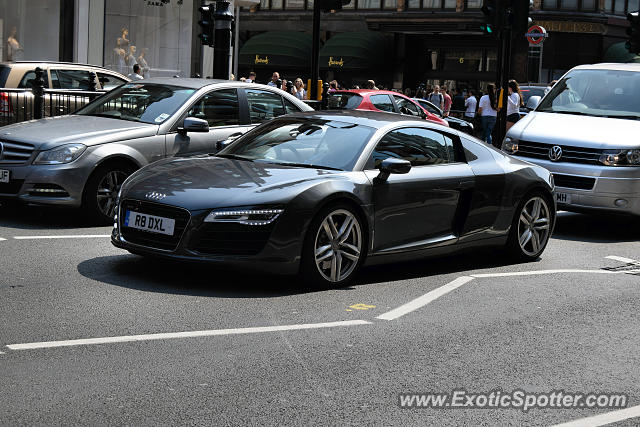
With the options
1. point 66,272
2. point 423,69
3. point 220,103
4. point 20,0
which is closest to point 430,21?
point 423,69

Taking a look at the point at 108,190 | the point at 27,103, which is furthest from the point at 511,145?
the point at 27,103

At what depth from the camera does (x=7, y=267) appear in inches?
327

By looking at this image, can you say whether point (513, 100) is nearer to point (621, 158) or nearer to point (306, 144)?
point (621, 158)

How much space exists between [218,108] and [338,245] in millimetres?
4346

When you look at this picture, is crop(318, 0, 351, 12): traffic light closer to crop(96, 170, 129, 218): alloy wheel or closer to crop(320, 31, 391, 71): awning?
crop(96, 170, 129, 218): alloy wheel

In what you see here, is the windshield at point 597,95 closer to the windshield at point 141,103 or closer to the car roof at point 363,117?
the car roof at point 363,117

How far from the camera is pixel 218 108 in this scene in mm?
11969

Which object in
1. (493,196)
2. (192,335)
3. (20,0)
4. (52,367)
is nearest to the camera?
(52,367)

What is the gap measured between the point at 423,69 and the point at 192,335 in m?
45.5

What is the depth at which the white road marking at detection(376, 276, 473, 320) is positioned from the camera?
738cm

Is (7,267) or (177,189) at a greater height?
(177,189)

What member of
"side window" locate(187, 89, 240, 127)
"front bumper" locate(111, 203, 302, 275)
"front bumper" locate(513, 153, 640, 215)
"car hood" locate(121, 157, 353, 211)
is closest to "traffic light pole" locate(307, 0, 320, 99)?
"side window" locate(187, 89, 240, 127)

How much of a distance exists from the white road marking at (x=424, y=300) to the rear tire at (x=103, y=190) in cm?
383

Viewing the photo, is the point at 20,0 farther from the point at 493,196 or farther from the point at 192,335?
the point at 192,335
